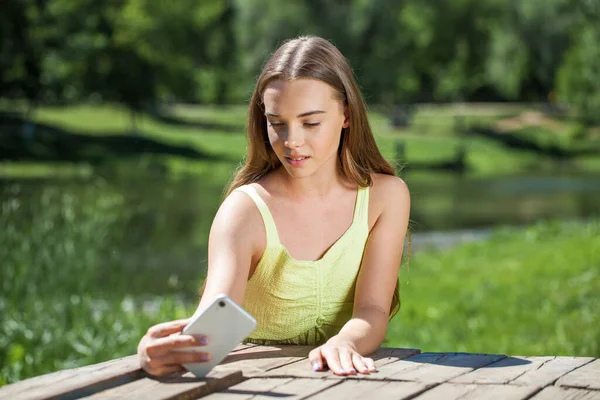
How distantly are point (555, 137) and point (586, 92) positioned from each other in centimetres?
214

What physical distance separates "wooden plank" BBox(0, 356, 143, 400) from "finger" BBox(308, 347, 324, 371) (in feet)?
1.20

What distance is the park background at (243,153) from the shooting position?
5.71m

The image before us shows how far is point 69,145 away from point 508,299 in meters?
24.1

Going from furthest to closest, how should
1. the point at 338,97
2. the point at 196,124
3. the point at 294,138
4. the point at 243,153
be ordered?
the point at 196,124 < the point at 243,153 < the point at 338,97 < the point at 294,138

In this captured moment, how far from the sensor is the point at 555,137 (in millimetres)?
38062

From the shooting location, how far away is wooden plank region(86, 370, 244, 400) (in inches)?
74.3

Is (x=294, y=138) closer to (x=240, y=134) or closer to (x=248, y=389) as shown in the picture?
(x=248, y=389)

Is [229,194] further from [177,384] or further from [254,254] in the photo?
[177,384]

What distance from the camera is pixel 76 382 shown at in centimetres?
195

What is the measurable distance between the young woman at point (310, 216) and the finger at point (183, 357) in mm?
364

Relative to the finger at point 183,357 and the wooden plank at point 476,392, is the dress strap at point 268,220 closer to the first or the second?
the finger at point 183,357

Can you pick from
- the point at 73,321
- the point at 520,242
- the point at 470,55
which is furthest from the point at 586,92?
the point at 73,321

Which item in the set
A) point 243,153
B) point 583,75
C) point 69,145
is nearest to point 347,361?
point 243,153

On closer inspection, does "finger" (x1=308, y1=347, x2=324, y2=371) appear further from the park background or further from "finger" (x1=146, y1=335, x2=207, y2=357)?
the park background
